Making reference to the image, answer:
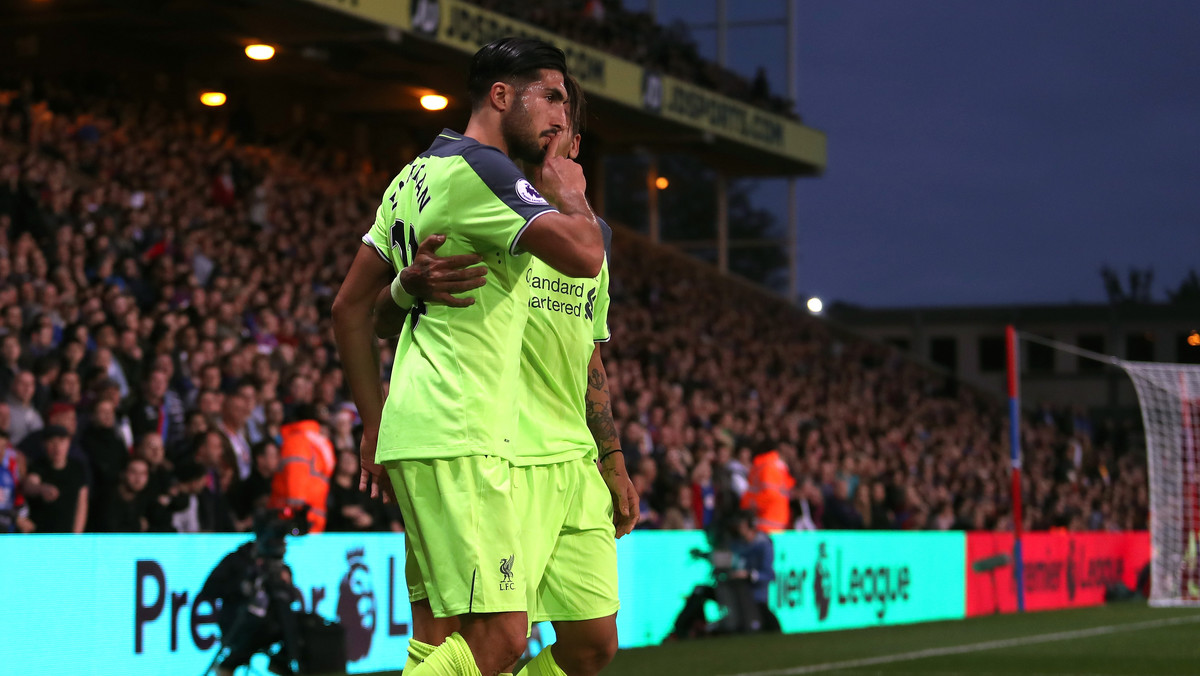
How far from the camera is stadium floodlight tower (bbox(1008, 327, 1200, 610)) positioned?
18.8 meters

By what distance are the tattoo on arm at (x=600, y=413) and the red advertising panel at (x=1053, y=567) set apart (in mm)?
13868

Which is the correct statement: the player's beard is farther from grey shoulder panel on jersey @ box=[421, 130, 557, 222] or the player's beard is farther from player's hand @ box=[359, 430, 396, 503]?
player's hand @ box=[359, 430, 396, 503]

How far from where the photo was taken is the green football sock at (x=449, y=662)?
3598 millimetres

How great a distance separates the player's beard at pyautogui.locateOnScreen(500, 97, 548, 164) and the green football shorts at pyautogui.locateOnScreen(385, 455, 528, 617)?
2.42ft

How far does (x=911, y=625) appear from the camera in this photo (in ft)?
50.8

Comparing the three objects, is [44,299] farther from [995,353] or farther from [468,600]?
[995,353]

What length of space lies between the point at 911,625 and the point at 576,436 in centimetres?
1198

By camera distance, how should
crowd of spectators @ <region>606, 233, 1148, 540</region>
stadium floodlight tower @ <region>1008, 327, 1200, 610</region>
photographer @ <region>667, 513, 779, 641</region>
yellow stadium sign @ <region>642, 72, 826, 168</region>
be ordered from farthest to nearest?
1. yellow stadium sign @ <region>642, 72, 826, 168</region>
2. stadium floodlight tower @ <region>1008, 327, 1200, 610</region>
3. crowd of spectators @ <region>606, 233, 1148, 540</region>
4. photographer @ <region>667, 513, 779, 641</region>

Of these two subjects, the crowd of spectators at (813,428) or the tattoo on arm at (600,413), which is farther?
the crowd of spectators at (813,428)

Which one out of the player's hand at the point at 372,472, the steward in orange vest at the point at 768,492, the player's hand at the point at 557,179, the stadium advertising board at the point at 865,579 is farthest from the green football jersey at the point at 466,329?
the stadium advertising board at the point at 865,579

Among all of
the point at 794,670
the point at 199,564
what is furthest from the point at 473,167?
the point at 794,670

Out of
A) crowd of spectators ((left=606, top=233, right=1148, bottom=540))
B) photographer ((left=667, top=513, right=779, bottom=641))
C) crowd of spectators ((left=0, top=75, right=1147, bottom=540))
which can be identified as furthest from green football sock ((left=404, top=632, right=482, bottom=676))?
crowd of spectators ((left=606, top=233, right=1148, bottom=540))

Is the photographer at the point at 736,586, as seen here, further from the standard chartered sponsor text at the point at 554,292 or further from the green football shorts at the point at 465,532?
the green football shorts at the point at 465,532

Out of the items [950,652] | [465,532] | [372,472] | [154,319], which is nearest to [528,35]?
[154,319]
